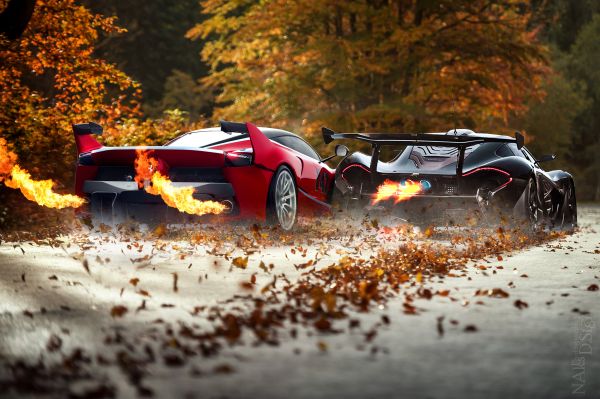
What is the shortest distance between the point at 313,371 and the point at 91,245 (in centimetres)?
805

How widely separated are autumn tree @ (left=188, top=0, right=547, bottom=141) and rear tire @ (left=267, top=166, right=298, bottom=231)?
1396 centimetres

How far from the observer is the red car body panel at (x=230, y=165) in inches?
517

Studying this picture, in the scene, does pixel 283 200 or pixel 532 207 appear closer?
pixel 283 200

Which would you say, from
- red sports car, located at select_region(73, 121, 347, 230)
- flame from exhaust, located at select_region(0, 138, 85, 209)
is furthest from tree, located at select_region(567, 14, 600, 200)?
flame from exhaust, located at select_region(0, 138, 85, 209)

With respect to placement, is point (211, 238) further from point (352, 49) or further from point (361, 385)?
point (352, 49)

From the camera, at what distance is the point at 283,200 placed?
1417 cm

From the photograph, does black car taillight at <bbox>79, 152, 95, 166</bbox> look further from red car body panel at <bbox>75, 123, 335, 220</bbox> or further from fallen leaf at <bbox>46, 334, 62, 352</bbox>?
fallen leaf at <bbox>46, 334, 62, 352</bbox>

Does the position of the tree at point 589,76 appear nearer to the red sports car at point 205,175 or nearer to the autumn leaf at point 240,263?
the red sports car at point 205,175

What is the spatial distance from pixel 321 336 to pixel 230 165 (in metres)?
6.41

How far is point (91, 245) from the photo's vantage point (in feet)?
44.0

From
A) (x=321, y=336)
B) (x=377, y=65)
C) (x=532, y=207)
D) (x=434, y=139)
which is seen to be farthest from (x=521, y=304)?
(x=377, y=65)

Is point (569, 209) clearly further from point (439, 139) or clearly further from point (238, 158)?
point (238, 158)

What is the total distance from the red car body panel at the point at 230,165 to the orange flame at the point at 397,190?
1.16m

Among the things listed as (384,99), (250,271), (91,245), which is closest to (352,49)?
(384,99)
